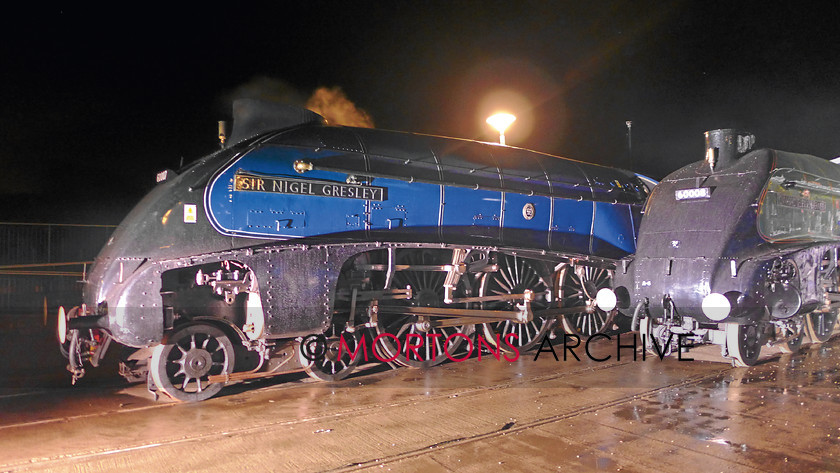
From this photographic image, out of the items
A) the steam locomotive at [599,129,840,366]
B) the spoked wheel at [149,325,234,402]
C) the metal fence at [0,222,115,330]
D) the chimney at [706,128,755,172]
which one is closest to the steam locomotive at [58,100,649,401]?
the spoked wheel at [149,325,234,402]

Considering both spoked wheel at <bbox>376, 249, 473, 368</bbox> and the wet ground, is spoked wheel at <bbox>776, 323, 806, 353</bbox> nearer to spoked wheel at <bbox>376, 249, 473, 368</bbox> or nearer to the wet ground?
the wet ground

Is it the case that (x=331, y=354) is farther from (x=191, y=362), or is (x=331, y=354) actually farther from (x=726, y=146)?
(x=726, y=146)

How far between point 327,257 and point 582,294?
468 cm

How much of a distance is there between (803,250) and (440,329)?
5313 mm

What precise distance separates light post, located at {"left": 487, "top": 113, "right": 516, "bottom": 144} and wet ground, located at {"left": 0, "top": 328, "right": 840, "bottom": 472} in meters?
4.97

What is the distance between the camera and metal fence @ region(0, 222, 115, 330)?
47.6ft

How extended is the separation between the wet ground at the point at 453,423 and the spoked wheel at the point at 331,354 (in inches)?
6.0

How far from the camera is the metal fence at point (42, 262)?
571 inches

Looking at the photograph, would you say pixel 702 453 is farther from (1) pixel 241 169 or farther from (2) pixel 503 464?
(1) pixel 241 169

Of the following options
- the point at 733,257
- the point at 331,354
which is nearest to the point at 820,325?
the point at 733,257

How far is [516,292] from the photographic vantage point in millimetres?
8648

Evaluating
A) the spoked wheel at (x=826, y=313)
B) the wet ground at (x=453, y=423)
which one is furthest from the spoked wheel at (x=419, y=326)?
the spoked wheel at (x=826, y=313)

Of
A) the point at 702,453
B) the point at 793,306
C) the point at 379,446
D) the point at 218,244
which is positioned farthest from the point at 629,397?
the point at 218,244

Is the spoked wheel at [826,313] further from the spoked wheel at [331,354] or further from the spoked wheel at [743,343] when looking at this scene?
the spoked wheel at [331,354]
